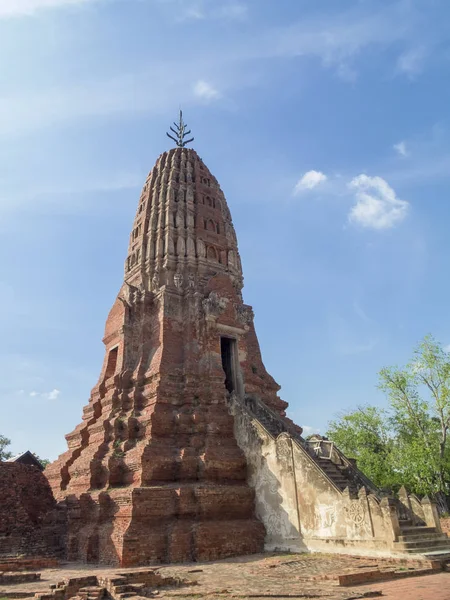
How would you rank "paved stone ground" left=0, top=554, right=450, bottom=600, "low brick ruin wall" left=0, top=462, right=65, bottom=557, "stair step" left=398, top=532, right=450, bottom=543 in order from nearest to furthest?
"paved stone ground" left=0, top=554, right=450, bottom=600, "stair step" left=398, top=532, right=450, bottom=543, "low brick ruin wall" left=0, top=462, right=65, bottom=557

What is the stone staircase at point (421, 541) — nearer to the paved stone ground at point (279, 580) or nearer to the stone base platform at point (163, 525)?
the paved stone ground at point (279, 580)

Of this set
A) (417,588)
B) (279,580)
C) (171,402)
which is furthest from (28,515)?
(417,588)

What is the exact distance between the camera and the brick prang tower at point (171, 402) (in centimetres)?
1312

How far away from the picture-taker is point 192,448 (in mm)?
14883

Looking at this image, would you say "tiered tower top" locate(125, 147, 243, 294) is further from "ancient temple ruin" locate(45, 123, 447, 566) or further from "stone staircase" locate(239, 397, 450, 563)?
"stone staircase" locate(239, 397, 450, 563)

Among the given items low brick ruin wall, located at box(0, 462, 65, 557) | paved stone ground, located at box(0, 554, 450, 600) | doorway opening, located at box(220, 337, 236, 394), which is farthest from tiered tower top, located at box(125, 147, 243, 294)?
paved stone ground, located at box(0, 554, 450, 600)

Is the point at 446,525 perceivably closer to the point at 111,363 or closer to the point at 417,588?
the point at 417,588

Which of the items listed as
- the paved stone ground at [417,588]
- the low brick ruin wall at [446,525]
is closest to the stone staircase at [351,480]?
the paved stone ground at [417,588]

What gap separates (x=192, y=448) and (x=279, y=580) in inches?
238

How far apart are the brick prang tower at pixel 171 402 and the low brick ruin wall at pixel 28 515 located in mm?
611

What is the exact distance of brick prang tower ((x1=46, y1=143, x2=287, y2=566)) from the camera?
13125mm

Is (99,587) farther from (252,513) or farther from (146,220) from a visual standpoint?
(146,220)

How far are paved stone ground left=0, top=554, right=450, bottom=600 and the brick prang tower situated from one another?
1.09m

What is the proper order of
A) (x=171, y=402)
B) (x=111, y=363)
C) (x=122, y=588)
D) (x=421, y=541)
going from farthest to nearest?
(x=111, y=363), (x=171, y=402), (x=421, y=541), (x=122, y=588)
